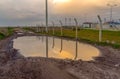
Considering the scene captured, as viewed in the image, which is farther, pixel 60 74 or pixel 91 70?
pixel 91 70

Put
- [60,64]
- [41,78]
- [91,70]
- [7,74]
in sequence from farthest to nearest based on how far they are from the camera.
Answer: [60,64], [91,70], [7,74], [41,78]

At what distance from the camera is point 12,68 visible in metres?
15.2

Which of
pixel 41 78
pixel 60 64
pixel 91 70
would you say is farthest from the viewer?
pixel 60 64

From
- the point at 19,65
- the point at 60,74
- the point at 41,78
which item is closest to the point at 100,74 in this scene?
the point at 60,74

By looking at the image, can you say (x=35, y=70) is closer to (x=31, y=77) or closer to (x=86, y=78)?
(x=31, y=77)

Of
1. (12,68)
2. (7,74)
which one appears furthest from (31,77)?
(12,68)

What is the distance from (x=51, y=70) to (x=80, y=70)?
5.07 ft

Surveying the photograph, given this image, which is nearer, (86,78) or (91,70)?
A: (86,78)

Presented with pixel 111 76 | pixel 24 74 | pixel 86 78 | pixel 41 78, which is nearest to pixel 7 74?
pixel 24 74

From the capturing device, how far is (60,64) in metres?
16.7

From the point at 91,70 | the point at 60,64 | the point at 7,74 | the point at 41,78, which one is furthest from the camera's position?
the point at 60,64

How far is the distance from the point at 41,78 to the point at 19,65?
3.06 metres

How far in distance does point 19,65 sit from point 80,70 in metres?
3.08

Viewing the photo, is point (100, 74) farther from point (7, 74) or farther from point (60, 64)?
point (7, 74)
